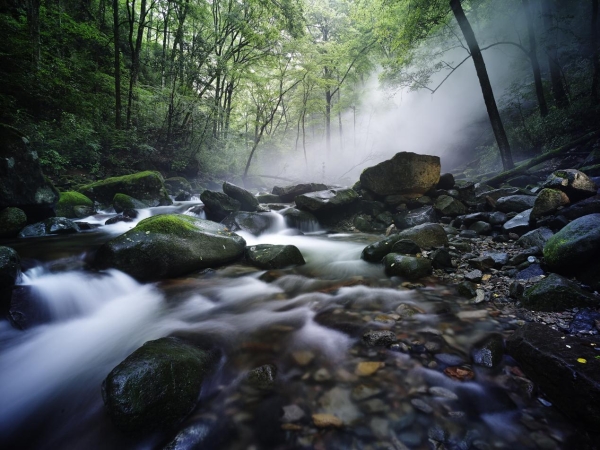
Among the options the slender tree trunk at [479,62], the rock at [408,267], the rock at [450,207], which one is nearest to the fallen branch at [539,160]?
the slender tree trunk at [479,62]

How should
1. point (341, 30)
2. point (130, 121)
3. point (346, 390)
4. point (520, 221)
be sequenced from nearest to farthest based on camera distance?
point (346, 390), point (520, 221), point (130, 121), point (341, 30)

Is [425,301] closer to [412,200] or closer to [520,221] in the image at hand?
[520,221]

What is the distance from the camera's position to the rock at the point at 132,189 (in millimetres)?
9867

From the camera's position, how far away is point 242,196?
9953 mm

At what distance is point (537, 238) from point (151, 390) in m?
5.91

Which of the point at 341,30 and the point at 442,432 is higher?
the point at 341,30

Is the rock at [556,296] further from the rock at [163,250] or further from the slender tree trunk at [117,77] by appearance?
the slender tree trunk at [117,77]

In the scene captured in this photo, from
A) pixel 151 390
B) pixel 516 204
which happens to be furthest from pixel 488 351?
→ pixel 516 204

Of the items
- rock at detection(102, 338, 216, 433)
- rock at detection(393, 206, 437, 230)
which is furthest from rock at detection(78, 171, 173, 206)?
rock at detection(102, 338, 216, 433)

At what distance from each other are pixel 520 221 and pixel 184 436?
658cm

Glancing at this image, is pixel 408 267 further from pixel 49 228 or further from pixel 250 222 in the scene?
pixel 49 228

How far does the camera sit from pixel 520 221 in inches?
210

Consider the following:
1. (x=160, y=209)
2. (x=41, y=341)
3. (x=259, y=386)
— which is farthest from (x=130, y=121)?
(x=259, y=386)

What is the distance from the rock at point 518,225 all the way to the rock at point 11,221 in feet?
35.4
